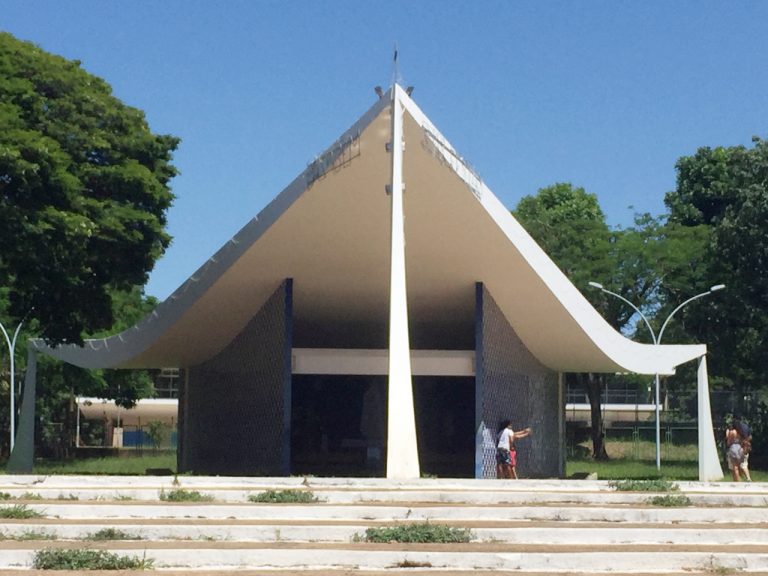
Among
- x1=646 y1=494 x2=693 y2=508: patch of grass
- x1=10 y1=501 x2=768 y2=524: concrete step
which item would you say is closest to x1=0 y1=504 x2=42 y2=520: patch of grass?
x1=10 y1=501 x2=768 y2=524: concrete step

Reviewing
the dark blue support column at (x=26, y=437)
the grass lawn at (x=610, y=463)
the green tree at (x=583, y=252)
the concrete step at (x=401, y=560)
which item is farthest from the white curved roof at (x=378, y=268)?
the green tree at (x=583, y=252)

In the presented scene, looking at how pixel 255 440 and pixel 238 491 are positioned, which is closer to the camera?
pixel 238 491

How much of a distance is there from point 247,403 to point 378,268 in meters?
4.59

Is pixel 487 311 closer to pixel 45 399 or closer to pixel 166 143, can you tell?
pixel 166 143

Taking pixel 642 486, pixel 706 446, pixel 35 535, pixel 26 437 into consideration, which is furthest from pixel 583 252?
pixel 35 535

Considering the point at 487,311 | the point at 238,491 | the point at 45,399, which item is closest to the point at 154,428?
the point at 45,399

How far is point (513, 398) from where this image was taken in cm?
2547

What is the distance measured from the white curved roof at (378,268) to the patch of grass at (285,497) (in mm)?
7706

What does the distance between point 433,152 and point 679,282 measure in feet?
77.1

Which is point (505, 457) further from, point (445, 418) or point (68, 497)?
point (68, 497)

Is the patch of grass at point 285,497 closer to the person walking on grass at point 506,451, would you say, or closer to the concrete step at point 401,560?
the concrete step at point 401,560

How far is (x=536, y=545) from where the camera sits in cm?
1033

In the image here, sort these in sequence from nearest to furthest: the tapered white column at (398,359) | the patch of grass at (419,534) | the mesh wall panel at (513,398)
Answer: the patch of grass at (419,534), the tapered white column at (398,359), the mesh wall panel at (513,398)

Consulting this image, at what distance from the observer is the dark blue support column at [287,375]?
2248 centimetres
